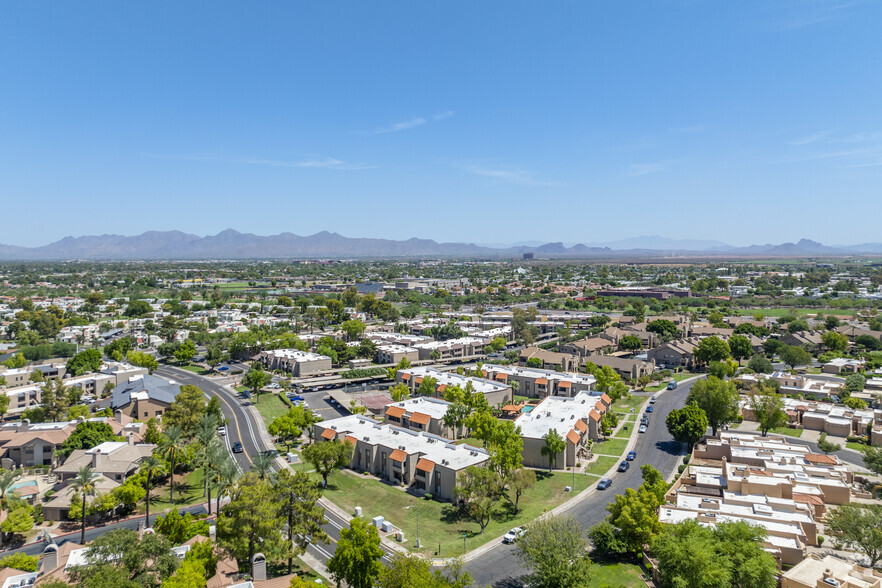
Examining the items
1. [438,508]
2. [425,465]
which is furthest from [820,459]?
[425,465]

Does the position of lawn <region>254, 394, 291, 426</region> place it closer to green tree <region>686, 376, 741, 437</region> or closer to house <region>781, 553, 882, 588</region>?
green tree <region>686, 376, 741, 437</region>

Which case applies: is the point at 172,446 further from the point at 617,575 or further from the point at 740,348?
the point at 740,348

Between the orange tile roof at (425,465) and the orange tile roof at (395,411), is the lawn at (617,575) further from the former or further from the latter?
the orange tile roof at (395,411)

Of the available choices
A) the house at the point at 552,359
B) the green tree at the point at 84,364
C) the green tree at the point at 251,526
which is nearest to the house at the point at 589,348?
the house at the point at 552,359

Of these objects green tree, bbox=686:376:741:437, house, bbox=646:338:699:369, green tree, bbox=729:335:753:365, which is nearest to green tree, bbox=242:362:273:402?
green tree, bbox=686:376:741:437

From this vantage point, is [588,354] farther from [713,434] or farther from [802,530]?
[802,530]
